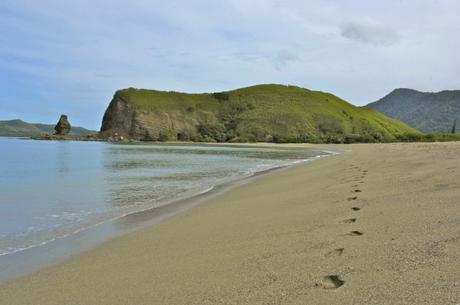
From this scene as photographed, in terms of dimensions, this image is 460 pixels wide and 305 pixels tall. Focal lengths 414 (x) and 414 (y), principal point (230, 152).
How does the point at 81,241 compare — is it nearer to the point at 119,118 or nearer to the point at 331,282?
the point at 331,282

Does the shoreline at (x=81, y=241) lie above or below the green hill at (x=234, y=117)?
below

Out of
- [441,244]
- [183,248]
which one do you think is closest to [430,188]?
[441,244]

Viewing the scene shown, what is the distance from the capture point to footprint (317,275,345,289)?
368cm

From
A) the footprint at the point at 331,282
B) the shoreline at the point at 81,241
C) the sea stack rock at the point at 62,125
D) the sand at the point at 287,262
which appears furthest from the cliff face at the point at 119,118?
the footprint at the point at 331,282

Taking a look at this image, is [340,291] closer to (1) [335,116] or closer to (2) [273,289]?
(2) [273,289]

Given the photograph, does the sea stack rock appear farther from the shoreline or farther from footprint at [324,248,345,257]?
footprint at [324,248,345,257]

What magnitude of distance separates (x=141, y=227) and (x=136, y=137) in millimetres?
122180

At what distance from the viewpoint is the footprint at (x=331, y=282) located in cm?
368

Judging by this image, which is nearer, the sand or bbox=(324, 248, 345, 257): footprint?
the sand

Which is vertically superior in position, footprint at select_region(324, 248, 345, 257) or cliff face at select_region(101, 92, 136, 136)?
cliff face at select_region(101, 92, 136, 136)

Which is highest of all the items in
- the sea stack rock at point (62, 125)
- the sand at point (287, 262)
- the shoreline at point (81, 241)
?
the sea stack rock at point (62, 125)

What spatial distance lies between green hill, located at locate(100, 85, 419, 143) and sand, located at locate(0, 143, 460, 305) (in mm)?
107356

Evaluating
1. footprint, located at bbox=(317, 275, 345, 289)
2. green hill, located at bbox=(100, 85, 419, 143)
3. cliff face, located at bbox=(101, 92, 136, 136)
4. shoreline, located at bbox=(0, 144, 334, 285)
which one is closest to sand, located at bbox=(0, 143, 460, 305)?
footprint, located at bbox=(317, 275, 345, 289)

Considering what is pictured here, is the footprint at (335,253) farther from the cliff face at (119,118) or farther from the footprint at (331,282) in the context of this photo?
the cliff face at (119,118)
